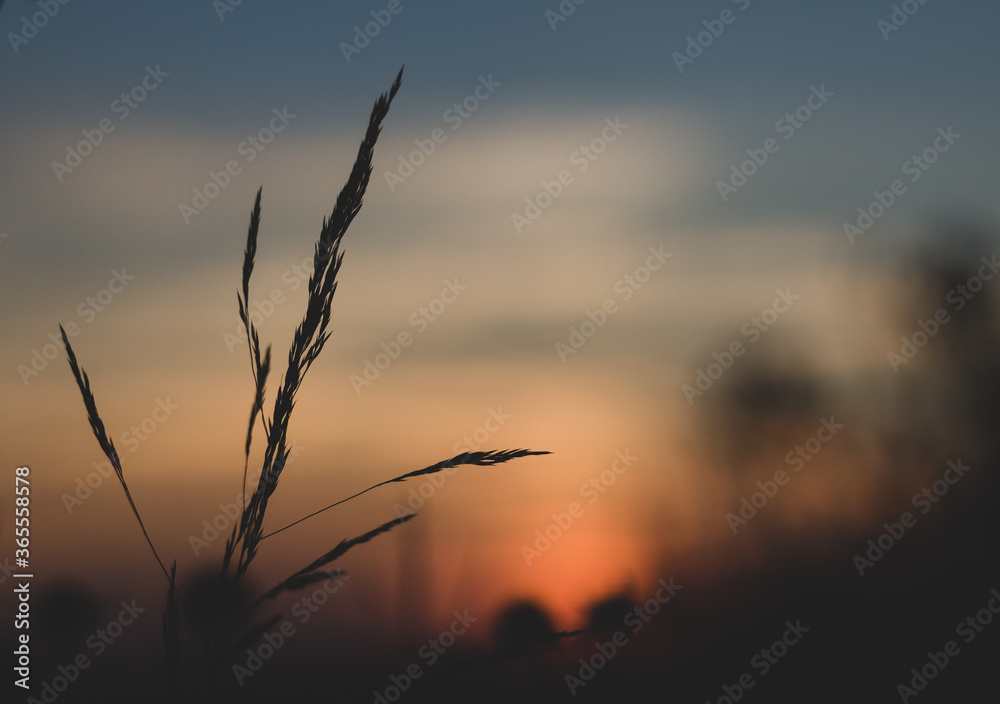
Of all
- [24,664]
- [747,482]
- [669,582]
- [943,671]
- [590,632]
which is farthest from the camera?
[747,482]

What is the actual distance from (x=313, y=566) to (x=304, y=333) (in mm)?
429

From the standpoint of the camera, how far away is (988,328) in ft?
61.1

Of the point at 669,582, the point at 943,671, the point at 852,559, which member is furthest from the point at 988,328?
the point at 669,582

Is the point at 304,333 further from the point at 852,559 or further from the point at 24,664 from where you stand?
the point at 852,559

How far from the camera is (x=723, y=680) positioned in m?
17.8

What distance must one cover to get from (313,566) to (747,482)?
19683 millimetres

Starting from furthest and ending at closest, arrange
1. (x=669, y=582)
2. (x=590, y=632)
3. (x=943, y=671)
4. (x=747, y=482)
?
(x=747, y=482), (x=669, y=582), (x=943, y=671), (x=590, y=632)

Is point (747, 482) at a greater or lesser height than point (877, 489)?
greater

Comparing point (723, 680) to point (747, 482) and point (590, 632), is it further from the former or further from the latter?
point (590, 632)

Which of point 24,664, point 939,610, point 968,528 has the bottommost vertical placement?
point 939,610

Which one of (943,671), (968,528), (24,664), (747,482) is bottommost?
(943,671)

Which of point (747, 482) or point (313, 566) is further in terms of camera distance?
point (747, 482)

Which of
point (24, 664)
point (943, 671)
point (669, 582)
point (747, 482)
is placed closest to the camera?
point (24, 664)

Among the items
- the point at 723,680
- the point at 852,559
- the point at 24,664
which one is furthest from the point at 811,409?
the point at 24,664
